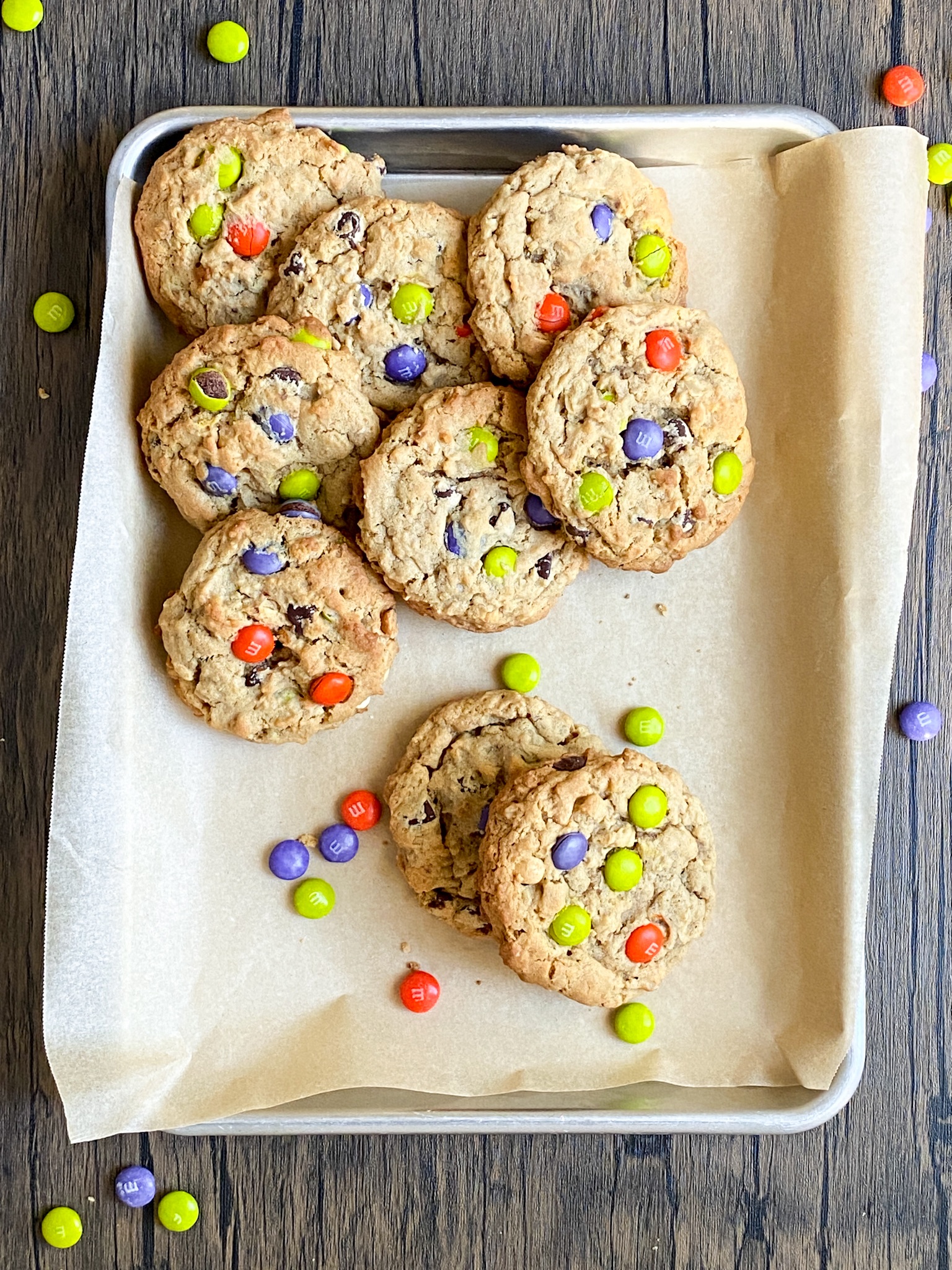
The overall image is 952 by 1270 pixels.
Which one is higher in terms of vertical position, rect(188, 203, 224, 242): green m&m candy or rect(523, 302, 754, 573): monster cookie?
rect(188, 203, 224, 242): green m&m candy

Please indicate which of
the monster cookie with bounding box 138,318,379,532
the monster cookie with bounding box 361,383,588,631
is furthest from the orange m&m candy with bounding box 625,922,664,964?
the monster cookie with bounding box 138,318,379,532

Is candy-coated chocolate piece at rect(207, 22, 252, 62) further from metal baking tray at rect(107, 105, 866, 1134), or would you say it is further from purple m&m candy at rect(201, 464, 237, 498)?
purple m&m candy at rect(201, 464, 237, 498)

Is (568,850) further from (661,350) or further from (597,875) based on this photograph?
(661,350)

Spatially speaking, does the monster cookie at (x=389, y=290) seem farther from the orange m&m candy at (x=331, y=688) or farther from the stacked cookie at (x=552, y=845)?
the stacked cookie at (x=552, y=845)

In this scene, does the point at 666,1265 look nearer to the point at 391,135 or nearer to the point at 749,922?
the point at 749,922

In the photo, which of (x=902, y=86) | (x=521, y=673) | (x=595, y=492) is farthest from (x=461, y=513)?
(x=902, y=86)

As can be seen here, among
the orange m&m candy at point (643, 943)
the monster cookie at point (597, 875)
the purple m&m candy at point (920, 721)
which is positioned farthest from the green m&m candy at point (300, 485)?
the purple m&m candy at point (920, 721)
